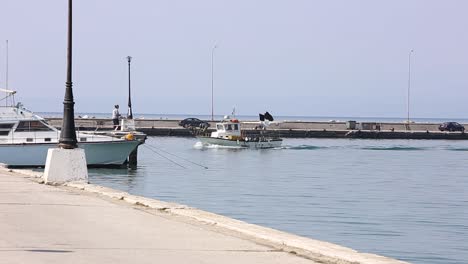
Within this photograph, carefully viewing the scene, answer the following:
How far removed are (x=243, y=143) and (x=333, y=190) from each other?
3910 cm

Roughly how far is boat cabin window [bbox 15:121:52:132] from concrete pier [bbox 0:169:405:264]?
2760 centimetres

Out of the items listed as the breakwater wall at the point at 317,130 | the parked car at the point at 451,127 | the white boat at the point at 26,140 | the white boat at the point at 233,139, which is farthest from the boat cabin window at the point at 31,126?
the parked car at the point at 451,127

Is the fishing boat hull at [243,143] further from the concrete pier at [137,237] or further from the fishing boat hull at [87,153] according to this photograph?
the concrete pier at [137,237]

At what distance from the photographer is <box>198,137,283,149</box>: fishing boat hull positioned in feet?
264

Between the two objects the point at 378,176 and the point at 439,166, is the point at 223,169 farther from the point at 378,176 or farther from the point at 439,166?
the point at 439,166

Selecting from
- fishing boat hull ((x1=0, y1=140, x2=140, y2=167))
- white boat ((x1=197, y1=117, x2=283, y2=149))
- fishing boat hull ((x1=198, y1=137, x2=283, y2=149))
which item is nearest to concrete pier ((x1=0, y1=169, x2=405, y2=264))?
fishing boat hull ((x1=0, y1=140, x2=140, y2=167))

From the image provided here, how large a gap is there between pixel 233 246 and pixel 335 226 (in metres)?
14.5

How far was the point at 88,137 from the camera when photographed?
156 ft

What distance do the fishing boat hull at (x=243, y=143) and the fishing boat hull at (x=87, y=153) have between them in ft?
98.2

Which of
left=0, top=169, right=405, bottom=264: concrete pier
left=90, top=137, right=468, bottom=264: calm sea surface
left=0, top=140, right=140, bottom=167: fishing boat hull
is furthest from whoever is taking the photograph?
left=0, top=140, right=140, bottom=167: fishing boat hull

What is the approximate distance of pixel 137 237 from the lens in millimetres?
13078

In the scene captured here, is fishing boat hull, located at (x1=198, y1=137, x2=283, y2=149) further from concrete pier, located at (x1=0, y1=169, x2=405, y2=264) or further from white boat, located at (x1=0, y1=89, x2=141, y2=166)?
concrete pier, located at (x1=0, y1=169, x2=405, y2=264)

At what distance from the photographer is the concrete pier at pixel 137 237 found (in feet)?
37.3

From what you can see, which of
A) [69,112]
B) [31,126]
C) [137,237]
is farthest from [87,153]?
[137,237]
